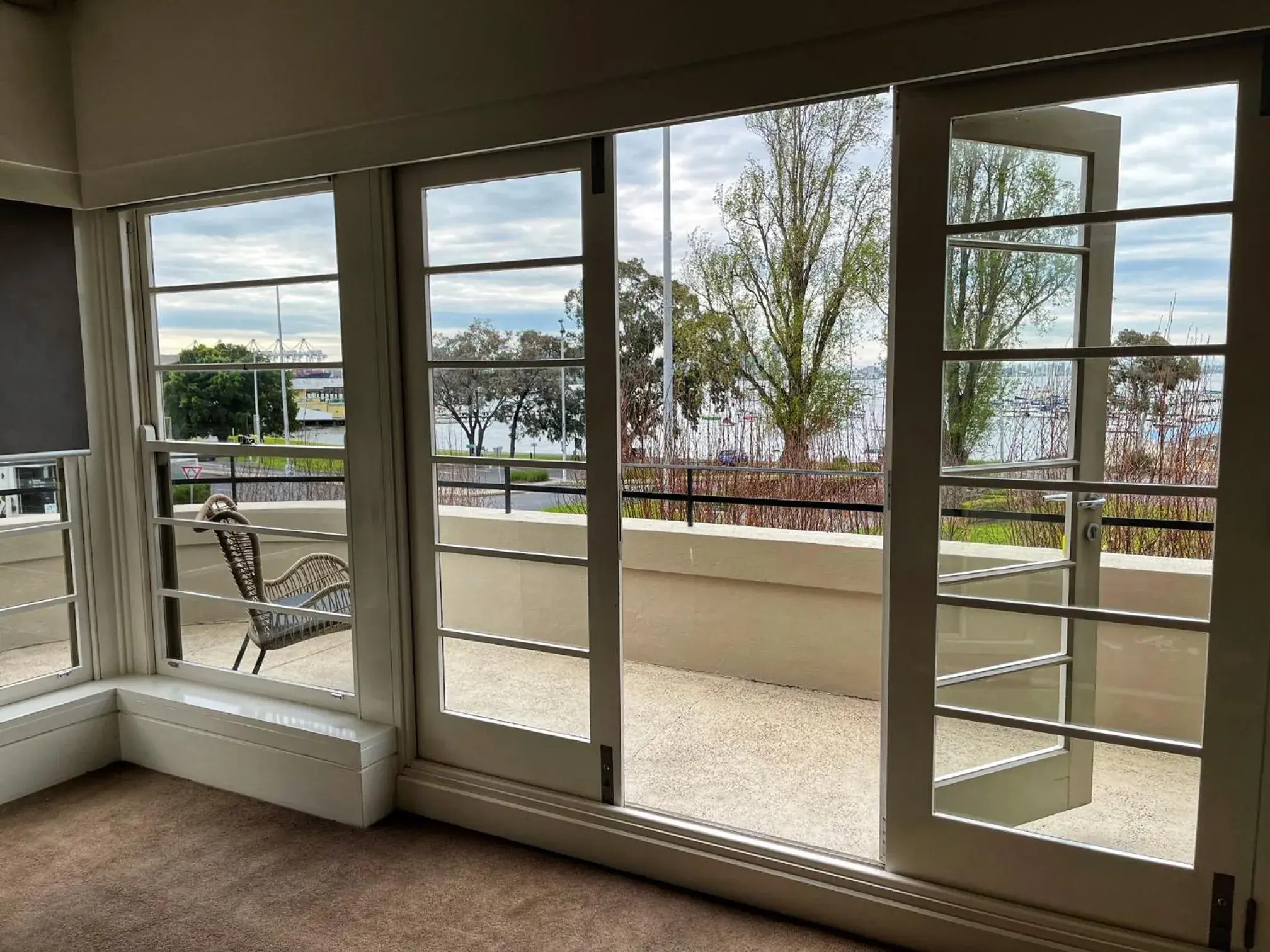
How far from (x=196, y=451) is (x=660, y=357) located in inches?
136

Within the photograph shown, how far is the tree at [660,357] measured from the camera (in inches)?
237

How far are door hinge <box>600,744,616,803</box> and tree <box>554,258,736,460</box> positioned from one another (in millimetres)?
3585

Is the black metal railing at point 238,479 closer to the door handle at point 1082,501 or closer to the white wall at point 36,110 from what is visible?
the white wall at point 36,110

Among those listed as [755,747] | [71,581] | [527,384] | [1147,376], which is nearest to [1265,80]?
[1147,376]

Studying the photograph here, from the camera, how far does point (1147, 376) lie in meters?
1.93

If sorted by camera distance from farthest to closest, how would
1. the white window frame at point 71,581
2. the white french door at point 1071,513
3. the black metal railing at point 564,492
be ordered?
1. the white window frame at point 71,581
2. the black metal railing at point 564,492
3. the white french door at point 1071,513

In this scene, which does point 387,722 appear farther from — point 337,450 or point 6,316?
point 6,316

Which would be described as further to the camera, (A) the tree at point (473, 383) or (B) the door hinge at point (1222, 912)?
(A) the tree at point (473, 383)

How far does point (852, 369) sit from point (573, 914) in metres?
4.16

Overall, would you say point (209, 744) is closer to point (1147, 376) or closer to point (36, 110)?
point (36, 110)

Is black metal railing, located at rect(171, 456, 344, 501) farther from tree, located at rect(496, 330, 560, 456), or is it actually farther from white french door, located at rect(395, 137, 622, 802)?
tree, located at rect(496, 330, 560, 456)

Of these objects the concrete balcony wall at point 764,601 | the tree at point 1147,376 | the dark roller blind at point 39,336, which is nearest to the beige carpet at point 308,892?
the concrete balcony wall at point 764,601

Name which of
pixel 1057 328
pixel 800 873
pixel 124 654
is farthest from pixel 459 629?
pixel 1057 328

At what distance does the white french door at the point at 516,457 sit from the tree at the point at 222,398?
617mm
